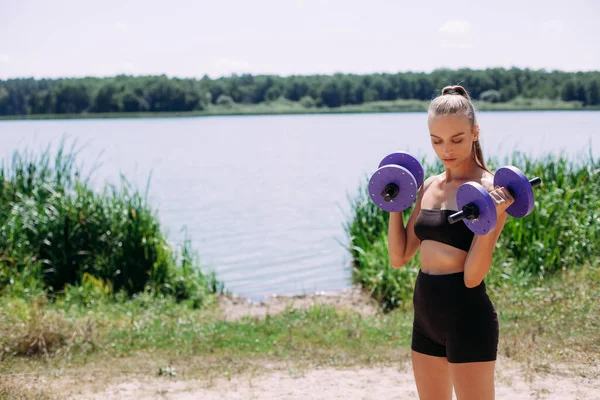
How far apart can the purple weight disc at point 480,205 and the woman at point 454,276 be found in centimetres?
7

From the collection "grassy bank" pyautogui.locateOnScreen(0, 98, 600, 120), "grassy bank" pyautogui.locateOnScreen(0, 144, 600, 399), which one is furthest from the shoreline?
"grassy bank" pyautogui.locateOnScreen(0, 144, 600, 399)

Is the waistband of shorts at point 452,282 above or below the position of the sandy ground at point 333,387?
above

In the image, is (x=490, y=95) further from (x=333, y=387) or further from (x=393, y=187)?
(x=393, y=187)

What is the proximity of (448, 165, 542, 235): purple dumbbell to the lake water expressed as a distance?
5175 mm

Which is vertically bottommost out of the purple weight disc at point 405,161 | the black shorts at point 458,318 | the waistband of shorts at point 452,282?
the black shorts at point 458,318

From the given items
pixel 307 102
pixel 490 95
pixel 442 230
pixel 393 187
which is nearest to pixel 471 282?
pixel 442 230

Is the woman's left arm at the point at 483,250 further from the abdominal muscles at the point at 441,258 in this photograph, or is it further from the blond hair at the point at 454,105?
the blond hair at the point at 454,105

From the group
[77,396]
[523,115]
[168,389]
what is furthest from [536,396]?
[523,115]

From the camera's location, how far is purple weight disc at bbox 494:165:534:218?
7.72ft

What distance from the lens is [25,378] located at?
467 cm

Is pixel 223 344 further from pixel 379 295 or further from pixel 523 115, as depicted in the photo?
pixel 523 115

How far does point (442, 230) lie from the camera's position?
2.56m

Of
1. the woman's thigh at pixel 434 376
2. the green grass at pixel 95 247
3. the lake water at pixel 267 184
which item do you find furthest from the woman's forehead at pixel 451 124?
the green grass at pixel 95 247

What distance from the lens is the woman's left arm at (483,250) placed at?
2367mm
